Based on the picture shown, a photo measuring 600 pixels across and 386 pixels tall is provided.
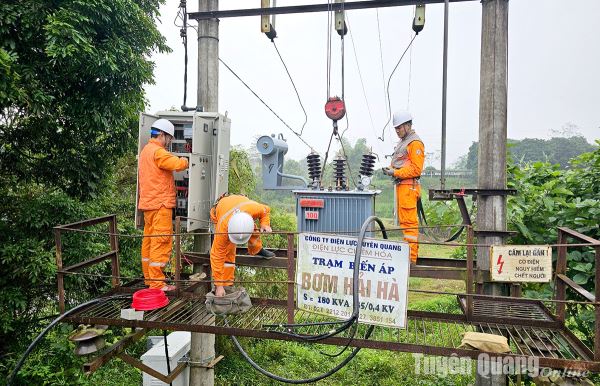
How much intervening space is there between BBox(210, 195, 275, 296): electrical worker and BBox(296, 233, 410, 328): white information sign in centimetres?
67

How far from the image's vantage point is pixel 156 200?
484 cm

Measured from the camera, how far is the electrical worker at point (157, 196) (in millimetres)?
4754

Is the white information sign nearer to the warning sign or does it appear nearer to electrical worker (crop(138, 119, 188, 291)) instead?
the warning sign

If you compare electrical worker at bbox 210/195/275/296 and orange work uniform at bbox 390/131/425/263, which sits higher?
orange work uniform at bbox 390/131/425/263

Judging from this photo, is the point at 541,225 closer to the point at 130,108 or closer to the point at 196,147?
the point at 196,147

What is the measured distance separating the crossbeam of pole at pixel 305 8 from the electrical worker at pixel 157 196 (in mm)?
2196

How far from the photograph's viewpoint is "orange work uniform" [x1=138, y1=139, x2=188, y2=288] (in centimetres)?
475

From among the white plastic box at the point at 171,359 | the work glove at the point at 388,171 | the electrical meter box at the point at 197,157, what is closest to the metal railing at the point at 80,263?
the electrical meter box at the point at 197,157

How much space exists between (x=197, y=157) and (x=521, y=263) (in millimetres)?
3843

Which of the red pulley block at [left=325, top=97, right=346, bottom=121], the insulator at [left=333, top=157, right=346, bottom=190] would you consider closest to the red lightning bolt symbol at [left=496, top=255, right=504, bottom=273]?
the insulator at [left=333, top=157, right=346, bottom=190]

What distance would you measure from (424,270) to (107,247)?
16.4 feet

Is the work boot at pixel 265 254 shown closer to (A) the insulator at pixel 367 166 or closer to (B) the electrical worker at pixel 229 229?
(B) the electrical worker at pixel 229 229

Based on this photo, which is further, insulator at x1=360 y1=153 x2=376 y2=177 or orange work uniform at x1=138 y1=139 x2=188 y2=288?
insulator at x1=360 y1=153 x2=376 y2=177

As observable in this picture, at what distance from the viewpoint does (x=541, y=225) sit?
5.88 metres
